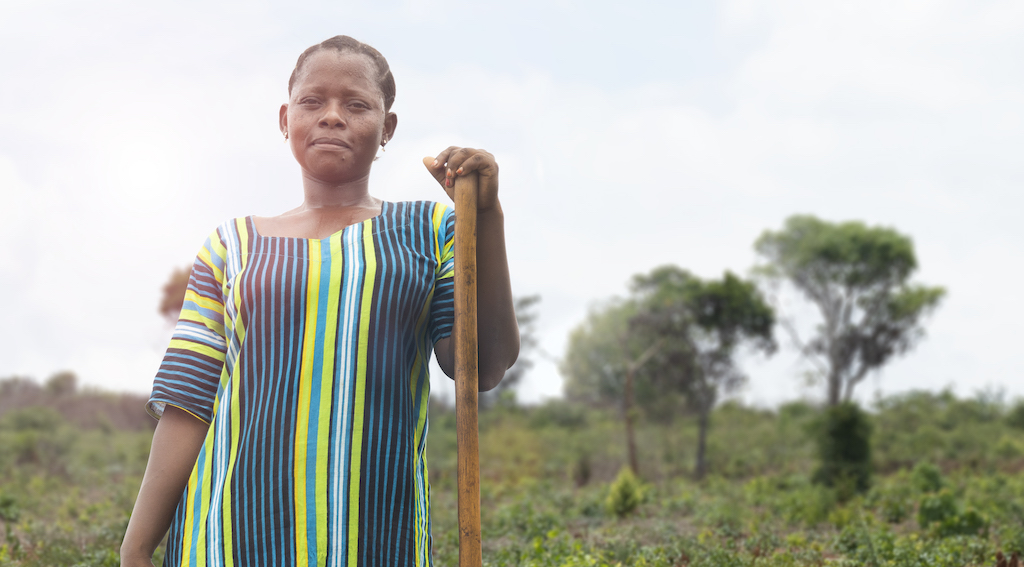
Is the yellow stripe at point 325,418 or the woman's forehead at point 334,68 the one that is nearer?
the yellow stripe at point 325,418

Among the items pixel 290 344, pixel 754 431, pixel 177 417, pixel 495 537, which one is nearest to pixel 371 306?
pixel 290 344

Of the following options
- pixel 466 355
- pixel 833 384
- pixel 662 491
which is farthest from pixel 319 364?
pixel 833 384

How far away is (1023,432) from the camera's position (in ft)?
55.2

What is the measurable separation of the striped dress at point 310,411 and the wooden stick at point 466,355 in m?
0.07

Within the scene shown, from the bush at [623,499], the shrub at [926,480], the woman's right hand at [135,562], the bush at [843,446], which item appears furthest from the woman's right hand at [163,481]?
the bush at [843,446]

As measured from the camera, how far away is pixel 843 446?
1030 cm

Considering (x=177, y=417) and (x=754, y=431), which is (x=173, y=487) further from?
(x=754, y=431)

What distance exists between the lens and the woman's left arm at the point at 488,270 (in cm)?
142

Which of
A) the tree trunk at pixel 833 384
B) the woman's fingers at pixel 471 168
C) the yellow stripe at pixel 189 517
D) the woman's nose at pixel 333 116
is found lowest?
the yellow stripe at pixel 189 517

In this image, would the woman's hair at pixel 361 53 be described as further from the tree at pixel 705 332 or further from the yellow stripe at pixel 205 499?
the tree at pixel 705 332

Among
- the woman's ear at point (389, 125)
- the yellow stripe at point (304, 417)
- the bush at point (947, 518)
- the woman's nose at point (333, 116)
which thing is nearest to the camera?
the yellow stripe at point (304, 417)

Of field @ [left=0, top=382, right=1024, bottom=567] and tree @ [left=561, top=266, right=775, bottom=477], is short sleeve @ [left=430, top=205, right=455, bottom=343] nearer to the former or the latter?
field @ [left=0, top=382, right=1024, bottom=567]

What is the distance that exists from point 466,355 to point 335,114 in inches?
21.5

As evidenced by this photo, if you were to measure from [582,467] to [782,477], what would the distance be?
3.06 m
